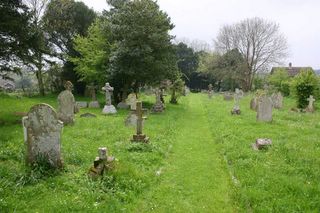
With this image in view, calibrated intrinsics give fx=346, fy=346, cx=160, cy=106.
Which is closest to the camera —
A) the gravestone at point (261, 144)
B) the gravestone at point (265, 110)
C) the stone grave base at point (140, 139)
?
the gravestone at point (261, 144)

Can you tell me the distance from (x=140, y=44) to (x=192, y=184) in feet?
60.4

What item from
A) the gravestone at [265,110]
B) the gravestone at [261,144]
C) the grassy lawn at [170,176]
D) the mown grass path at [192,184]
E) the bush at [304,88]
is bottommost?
the mown grass path at [192,184]

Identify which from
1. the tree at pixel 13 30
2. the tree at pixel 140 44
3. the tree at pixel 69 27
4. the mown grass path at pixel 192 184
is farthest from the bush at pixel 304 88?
the tree at pixel 69 27

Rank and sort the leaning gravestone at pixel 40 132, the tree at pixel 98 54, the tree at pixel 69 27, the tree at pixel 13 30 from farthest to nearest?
the tree at pixel 69 27, the tree at pixel 98 54, the tree at pixel 13 30, the leaning gravestone at pixel 40 132

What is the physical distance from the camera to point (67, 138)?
1235 centimetres

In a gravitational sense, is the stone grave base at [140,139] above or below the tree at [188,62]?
below

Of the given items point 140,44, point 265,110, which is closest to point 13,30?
point 140,44

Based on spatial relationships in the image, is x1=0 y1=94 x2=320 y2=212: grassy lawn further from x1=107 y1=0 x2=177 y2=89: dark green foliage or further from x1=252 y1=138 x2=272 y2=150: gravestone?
x1=107 y1=0 x2=177 y2=89: dark green foliage

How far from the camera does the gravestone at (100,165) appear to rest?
25.9ft

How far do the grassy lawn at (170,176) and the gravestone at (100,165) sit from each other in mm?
187

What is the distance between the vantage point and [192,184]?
8.31 meters

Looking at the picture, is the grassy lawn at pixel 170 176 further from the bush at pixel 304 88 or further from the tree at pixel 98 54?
the bush at pixel 304 88

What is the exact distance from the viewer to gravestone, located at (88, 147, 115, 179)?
7.90 meters

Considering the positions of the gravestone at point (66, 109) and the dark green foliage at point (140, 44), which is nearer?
the gravestone at point (66, 109)
